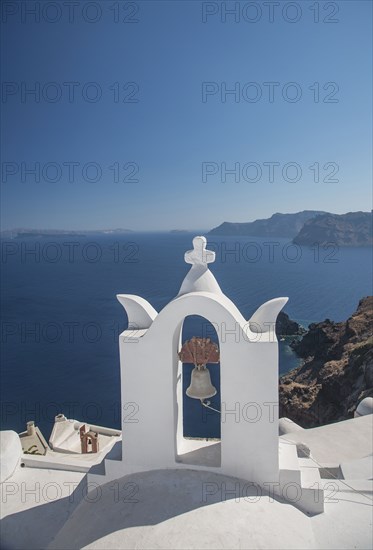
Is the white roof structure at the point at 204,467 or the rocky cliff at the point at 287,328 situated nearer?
the white roof structure at the point at 204,467

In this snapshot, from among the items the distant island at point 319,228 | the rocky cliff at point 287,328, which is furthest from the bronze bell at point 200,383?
the distant island at point 319,228

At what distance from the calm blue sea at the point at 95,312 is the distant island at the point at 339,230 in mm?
7900

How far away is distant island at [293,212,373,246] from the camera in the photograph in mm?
126188

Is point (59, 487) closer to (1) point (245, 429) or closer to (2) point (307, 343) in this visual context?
(1) point (245, 429)

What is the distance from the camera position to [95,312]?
64.4 meters

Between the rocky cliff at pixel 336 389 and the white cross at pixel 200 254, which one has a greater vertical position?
the white cross at pixel 200 254

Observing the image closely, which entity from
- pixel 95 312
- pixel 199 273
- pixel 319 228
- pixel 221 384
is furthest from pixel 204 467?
pixel 319 228

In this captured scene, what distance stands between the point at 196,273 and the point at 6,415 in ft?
120

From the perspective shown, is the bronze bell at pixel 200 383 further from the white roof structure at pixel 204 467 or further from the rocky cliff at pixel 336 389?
the rocky cliff at pixel 336 389

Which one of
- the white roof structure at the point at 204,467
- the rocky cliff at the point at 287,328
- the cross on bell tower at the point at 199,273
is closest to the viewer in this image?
the white roof structure at the point at 204,467

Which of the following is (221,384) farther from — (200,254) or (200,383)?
(200,254)

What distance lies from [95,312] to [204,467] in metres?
61.9

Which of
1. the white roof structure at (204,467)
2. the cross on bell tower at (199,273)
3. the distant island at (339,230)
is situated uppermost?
the distant island at (339,230)

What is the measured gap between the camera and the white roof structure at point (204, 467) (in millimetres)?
3873
